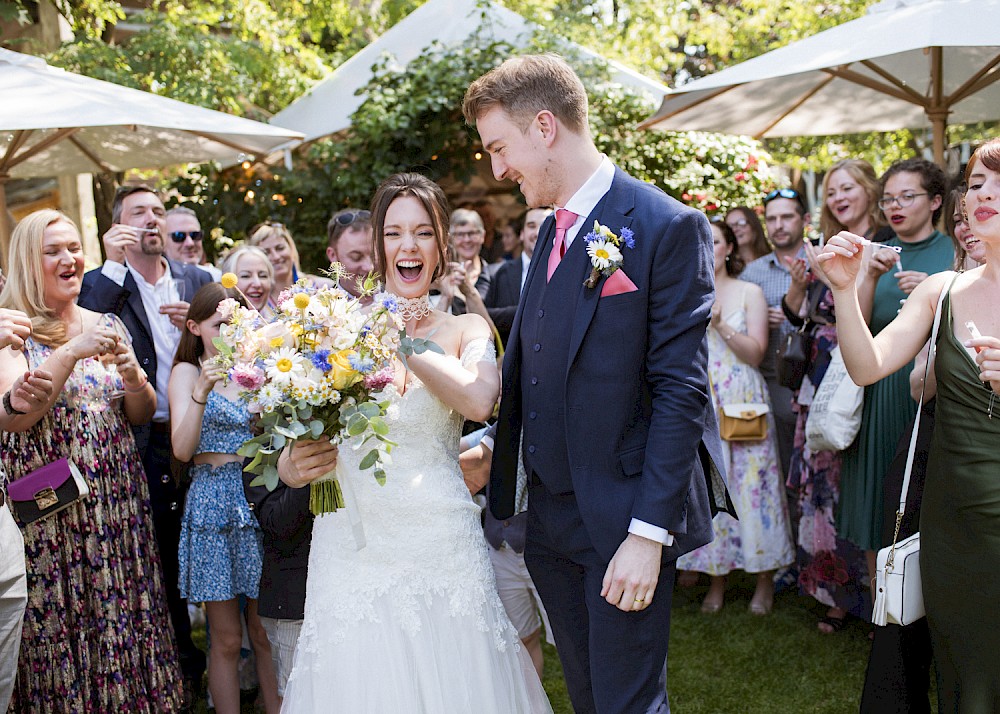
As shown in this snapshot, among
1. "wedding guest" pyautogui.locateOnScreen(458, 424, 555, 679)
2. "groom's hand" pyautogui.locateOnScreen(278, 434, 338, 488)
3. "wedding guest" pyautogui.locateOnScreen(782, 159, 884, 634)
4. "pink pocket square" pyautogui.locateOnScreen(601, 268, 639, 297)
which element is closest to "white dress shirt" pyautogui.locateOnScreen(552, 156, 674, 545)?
"pink pocket square" pyautogui.locateOnScreen(601, 268, 639, 297)

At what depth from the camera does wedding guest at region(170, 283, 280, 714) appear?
4.06m

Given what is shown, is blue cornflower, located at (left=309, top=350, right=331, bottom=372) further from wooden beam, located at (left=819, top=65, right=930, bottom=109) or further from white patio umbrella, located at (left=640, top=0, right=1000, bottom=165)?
wooden beam, located at (left=819, top=65, right=930, bottom=109)

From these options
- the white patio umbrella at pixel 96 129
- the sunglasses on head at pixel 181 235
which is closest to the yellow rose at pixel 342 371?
the white patio umbrella at pixel 96 129

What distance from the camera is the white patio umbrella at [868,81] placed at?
4426 millimetres

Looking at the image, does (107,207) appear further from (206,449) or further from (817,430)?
(817,430)

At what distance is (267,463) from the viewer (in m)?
2.68

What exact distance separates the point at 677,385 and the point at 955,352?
1041mm

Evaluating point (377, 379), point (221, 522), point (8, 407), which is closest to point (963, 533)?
point (377, 379)

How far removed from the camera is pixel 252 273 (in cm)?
487

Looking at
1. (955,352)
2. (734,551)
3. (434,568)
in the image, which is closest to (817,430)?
(734,551)

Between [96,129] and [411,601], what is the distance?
5.04 m

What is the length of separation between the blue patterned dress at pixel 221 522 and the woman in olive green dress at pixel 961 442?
2.61 m

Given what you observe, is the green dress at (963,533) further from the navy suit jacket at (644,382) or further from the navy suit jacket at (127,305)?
the navy suit jacket at (127,305)

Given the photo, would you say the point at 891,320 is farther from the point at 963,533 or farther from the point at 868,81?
the point at 868,81
